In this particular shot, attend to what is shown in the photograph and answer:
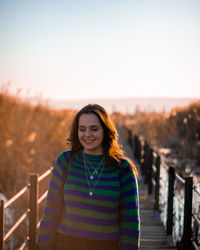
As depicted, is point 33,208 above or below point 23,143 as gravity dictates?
below

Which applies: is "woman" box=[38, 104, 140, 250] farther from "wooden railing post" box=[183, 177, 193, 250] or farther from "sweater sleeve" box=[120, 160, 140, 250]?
"wooden railing post" box=[183, 177, 193, 250]

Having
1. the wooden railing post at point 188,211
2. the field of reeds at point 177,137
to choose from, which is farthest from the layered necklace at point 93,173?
the field of reeds at point 177,137

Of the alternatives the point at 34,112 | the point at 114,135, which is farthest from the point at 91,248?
the point at 34,112

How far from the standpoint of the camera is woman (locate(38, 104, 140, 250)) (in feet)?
5.89

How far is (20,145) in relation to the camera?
572 cm

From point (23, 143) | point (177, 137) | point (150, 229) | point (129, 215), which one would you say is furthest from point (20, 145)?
point (177, 137)

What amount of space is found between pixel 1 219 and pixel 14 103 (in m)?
Result: 4.24

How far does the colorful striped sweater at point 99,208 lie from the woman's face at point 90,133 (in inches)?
5.8

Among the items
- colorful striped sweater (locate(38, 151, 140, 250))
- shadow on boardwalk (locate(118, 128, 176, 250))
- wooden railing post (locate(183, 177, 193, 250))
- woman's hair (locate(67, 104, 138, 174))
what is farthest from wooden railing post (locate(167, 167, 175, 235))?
colorful striped sweater (locate(38, 151, 140, 250))

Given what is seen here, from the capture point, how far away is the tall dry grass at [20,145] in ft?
17.7

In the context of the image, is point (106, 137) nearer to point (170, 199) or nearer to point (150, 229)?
point (170, 199)

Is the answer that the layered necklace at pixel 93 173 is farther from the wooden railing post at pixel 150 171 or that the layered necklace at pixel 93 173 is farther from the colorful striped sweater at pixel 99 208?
the wooden railing post at pixel 150 171

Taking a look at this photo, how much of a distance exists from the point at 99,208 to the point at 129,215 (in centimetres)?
20

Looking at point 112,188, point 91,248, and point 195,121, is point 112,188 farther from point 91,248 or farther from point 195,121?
point 195,121
